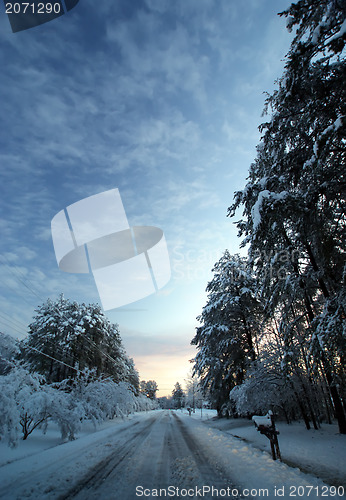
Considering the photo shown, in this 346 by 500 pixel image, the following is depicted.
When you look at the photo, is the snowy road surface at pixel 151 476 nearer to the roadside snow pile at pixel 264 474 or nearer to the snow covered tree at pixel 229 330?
the roadside snow pile at pixel 264 474

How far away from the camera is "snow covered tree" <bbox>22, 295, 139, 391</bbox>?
2302cm

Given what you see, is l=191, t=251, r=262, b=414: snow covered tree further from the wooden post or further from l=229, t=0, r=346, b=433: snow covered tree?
the wooden post

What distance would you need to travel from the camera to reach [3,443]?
938 cm

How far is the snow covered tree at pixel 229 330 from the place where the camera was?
15125mm

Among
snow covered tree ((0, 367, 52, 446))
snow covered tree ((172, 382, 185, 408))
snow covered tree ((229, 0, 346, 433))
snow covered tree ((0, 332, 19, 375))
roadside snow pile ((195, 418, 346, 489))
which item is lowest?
snow covered tree ((172, 382, 185, 408))

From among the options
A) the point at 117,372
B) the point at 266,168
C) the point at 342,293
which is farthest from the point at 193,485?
the point at 117,372

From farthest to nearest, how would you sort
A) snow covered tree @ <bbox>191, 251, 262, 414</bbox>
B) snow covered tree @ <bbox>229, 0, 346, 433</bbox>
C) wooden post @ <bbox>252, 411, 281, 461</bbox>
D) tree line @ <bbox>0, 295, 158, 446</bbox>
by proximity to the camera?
snow covered tree @ <bbox>191, 251, 262, 414</bbox> < tree line @ <bbox>0, 295, 158, 446</bbox> < wooden post @ <bbox>252, 411, 281, 461</bbox> < snow covered tree @ <bbox>229, 0, 346, 433</bbox>

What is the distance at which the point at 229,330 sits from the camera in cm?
1572

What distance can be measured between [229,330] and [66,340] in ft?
57.5

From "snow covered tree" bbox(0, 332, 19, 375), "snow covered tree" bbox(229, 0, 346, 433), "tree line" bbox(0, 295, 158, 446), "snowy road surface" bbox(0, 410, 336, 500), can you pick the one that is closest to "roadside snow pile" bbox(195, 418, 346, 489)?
"snowy road surface" bbox(0, 410, 336, 500)

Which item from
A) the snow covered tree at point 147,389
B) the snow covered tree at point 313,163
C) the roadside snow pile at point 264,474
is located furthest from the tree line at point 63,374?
the snow covered tree at point 147,389

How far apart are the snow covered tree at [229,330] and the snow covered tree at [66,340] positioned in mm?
13389

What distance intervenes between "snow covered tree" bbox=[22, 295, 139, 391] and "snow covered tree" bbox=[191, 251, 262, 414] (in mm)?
13389

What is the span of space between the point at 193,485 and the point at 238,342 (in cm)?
1222
